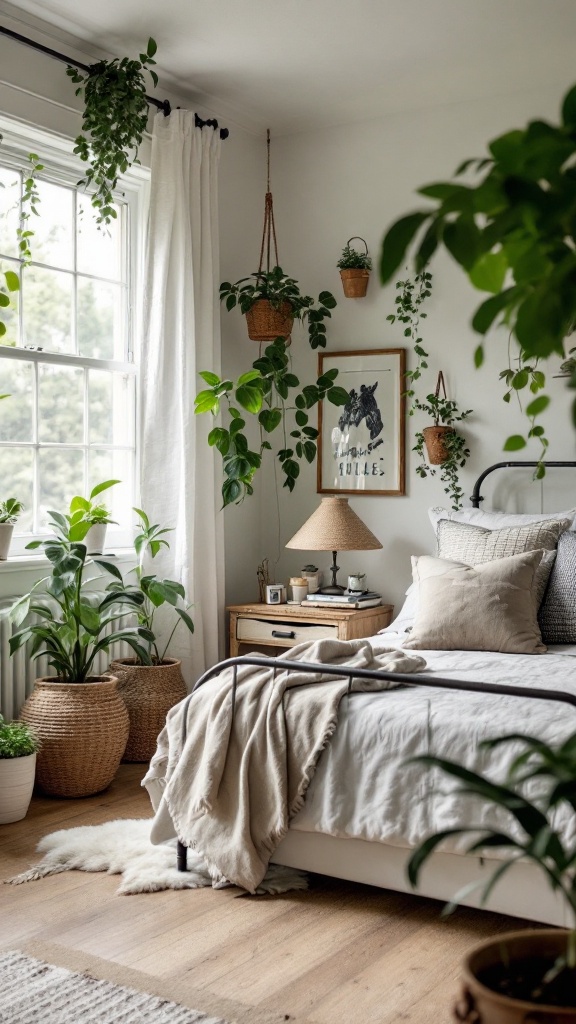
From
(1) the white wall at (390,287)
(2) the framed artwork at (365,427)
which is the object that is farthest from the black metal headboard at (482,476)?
(2) the framed artwork at (365,427)

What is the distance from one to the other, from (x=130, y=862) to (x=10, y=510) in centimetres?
142

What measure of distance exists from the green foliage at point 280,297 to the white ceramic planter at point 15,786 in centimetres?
231

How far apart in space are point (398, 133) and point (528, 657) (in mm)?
2810

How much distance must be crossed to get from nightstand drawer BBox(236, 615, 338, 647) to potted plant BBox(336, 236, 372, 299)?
5.46 feet

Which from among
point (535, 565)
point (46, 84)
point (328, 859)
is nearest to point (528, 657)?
point (535, 565)

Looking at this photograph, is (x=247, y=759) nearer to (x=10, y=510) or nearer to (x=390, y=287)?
(x=10, y=510)

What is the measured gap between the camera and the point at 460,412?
4855mm

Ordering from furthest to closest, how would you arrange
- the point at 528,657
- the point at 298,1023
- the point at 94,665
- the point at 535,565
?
the point at 94,665, the point at 535,565, the point at 528,657, the point at 298,1023

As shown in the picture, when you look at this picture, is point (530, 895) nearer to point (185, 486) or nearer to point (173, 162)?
point (185, 486)

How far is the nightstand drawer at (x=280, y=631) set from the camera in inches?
182

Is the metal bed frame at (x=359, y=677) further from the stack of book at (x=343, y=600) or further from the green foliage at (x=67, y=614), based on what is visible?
the stack of book at (x=343, y=600)

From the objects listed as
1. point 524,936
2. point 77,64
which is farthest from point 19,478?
point 524,936

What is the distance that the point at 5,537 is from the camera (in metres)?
3.86

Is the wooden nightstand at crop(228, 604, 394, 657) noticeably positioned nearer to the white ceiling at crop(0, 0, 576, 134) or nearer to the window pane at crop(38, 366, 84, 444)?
the window pane at crop(38, 366, 84, 444)
